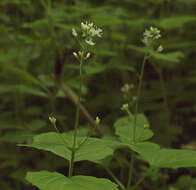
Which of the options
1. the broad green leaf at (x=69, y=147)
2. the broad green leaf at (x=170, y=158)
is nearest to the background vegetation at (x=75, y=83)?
the broad green leaf at (x=170, y=158)

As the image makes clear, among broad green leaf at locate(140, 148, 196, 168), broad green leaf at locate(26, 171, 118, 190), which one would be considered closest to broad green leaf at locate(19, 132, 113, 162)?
broad green leaf at locate(26, 171, 118, 190)

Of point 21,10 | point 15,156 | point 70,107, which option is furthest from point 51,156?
point 21,10

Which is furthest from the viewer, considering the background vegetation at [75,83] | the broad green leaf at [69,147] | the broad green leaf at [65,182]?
the background vegetation at [75,83]

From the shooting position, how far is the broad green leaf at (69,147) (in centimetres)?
142

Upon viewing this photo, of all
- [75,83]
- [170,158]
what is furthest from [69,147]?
[75,83]

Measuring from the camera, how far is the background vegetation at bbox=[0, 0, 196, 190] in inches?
111

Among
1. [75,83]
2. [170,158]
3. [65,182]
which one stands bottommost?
[65,182]

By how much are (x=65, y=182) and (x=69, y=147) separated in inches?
9.0

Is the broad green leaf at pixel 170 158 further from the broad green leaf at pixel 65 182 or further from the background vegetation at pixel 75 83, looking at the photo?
the background vegetation at pixel 75 83

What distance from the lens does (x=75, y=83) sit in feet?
9.74

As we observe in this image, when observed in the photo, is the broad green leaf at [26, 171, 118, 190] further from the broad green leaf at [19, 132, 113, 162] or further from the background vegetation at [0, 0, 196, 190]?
the background vegetation at [0, 0, 196, 190]

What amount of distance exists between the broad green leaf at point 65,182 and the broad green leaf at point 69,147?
12 cm

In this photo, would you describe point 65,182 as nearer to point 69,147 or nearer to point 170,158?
point 69,147

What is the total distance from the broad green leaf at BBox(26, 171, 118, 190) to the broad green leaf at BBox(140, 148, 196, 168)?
1.08ft
